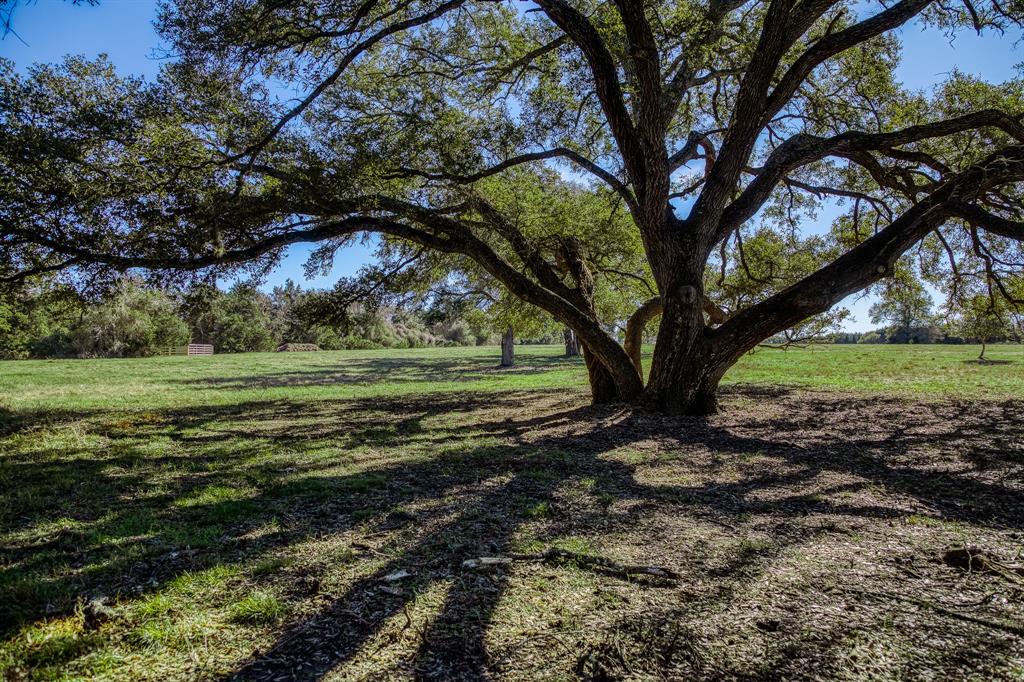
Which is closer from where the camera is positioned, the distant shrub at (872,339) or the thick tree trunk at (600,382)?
the thick tree trunk at (600,382)

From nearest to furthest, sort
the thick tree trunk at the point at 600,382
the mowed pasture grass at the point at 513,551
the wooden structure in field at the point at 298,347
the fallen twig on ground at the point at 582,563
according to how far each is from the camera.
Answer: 1. the mowed pasture grass at the point at 513,551
2. the fallen twig on ground at the point at 582,563
3. the thick tree trunk at the point at 600,382
4. the wooden structure in field at the point at 298,347

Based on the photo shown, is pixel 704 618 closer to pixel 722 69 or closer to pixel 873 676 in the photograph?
pixel 873 676

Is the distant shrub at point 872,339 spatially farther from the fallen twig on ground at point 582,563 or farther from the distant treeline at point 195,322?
the fallen twig on ground at point 582,563

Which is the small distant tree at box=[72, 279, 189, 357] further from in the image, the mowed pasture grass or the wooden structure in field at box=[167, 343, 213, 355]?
the mowed pasture grass

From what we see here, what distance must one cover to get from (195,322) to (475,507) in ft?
25.4

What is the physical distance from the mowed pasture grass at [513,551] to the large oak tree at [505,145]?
252 cm

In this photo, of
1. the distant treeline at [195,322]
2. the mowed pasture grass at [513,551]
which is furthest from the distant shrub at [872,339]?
the mowed pasture grass at [513,551]

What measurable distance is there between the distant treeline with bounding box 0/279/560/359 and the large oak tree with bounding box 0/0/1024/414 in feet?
2.88

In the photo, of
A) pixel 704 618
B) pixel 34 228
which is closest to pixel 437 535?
pixel 704 618

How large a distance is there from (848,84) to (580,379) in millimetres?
10336

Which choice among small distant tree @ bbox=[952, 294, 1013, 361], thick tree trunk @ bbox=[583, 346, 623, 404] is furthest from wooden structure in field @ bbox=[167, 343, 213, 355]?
small distant tree @ bbox=[952, 294, 1013, 361]

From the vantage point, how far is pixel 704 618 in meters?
2.24

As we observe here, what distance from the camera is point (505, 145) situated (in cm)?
873

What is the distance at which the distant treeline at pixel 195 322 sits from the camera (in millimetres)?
8430
